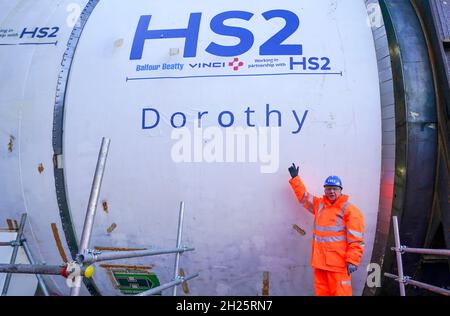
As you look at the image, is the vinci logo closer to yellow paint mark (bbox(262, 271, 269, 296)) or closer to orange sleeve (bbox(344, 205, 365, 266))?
orange sleeve (bbox(344, 205, 365, 266))

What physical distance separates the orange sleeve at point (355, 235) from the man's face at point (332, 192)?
0.18 metres

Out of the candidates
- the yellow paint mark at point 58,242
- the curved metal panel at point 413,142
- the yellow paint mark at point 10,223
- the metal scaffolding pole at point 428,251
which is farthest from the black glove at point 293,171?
the yellow paint mark at point 10,223

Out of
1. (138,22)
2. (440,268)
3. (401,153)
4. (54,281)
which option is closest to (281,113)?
(401,153)

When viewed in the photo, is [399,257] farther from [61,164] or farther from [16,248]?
[16,248]

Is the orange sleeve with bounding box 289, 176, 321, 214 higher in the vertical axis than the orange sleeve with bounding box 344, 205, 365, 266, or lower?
higher

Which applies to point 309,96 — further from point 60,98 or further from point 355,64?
point 60,98

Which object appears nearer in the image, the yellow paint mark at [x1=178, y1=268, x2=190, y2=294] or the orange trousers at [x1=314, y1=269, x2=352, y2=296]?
the orange trousers at [x1=314, y1=269, x2=352, y2=296]

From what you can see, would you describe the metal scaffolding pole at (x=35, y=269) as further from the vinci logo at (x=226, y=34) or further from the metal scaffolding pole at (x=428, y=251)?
the metal scaffolding pole at (x=428, y=251)

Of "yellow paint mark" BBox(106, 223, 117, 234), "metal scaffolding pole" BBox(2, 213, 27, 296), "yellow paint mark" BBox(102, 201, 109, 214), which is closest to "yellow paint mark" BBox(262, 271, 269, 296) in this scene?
"yellow paint mark" BBox(106, 223, 117, 234)

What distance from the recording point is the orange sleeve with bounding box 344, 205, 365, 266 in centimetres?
396

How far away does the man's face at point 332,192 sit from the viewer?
3.95 m

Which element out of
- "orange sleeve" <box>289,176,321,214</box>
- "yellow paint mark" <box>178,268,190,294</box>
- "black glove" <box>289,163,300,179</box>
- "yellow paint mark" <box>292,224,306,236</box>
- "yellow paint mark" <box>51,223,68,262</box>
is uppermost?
"black glove" <box>289,163,300,179</box>

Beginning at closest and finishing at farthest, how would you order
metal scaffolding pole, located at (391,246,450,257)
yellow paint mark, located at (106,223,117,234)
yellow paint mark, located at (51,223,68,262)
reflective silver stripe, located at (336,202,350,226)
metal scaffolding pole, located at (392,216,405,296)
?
metal scaffolding pole, located at (391,246,450,257), metal scaffolding pole, located at (392,216,405,296), reflective silver stripe, located at (336,202,350,226), yellow paint mark, located at (106,223,117,234), yellow paint mark, located at (51,223,68,262)

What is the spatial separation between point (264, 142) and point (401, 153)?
4.17 feet
